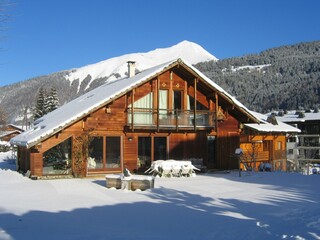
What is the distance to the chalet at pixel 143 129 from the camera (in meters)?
18.0

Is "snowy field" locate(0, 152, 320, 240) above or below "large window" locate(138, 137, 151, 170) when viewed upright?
below

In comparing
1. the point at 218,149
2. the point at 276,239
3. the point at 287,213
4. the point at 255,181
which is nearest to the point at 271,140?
the point at 218,149

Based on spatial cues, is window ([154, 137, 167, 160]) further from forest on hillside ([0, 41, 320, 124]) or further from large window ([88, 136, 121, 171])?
forest on hillside ([0, 41, 320, 124])

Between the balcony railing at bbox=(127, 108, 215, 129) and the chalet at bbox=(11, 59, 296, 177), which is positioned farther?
the balcony railing at bbox=(127, 108, 215, 129)

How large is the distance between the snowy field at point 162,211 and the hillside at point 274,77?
6671cm

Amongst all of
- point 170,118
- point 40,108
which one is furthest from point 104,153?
point 40,108

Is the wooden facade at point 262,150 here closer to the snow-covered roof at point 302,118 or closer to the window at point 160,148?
the window at point 160,148

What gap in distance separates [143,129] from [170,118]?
5.04ft

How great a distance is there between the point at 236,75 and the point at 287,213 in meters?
107

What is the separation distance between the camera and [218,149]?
2178cm

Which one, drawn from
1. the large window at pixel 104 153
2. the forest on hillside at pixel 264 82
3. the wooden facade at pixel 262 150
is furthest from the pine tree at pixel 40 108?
the large window at pixel 104 153

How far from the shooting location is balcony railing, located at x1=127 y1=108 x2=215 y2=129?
19688mm

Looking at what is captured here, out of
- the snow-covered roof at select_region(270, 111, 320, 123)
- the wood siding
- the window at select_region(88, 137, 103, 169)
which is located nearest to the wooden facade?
the wood siding

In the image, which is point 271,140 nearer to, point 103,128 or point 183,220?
point 103,128
